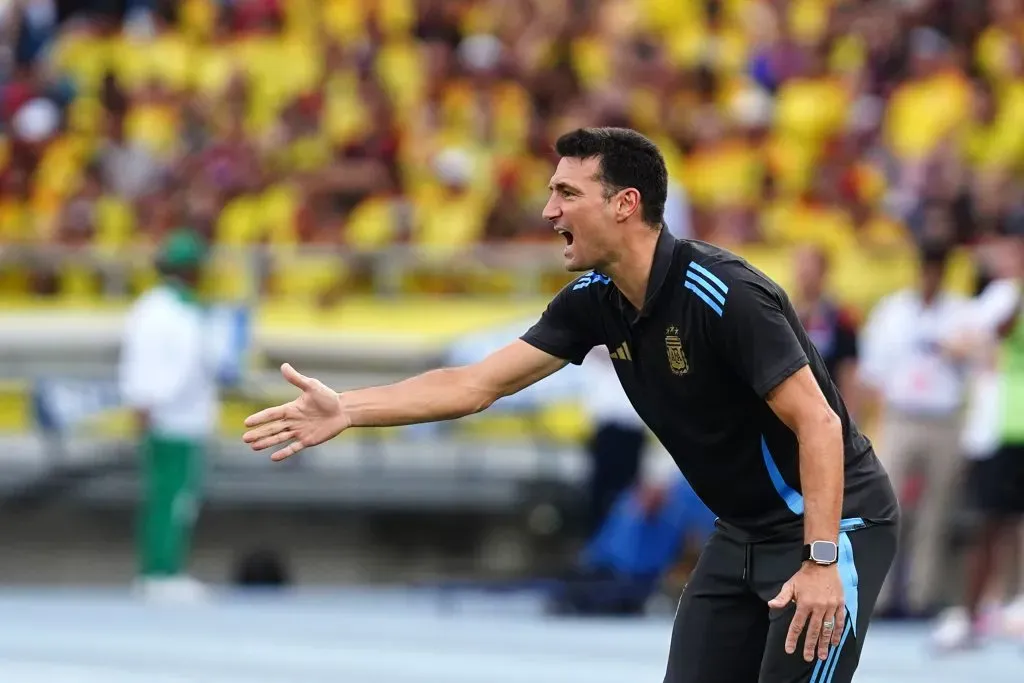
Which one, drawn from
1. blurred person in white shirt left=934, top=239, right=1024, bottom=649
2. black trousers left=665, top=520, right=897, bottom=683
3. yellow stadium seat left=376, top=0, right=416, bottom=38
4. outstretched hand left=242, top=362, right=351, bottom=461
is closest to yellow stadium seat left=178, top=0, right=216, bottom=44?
yellow stadium seat left=376, top=0, right=416, bottom=38

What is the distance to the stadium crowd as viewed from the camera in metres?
14.0

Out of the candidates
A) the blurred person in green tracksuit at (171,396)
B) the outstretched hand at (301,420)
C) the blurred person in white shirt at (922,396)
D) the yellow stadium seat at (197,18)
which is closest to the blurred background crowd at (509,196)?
the blurred person in white shirt at (922,396)

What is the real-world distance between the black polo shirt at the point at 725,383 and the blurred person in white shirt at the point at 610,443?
24.3ft

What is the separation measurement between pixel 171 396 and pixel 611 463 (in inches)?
120

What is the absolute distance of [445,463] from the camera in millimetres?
14523

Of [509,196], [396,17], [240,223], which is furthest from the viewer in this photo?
[396,17]

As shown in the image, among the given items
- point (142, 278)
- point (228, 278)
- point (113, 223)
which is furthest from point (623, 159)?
point (113, 223)

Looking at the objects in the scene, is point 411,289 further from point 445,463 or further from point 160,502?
point 160,502

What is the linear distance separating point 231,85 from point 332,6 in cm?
158

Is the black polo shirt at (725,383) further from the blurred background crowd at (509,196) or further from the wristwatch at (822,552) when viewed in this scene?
the blurred background crowd at (509,196)

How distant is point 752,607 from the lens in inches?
212

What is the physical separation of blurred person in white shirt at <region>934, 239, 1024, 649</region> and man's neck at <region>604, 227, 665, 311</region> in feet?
19.2

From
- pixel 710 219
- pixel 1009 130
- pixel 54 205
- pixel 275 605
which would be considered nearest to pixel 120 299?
pixel 54 205

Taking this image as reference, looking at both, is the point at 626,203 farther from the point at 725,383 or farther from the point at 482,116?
the point at 482,116
